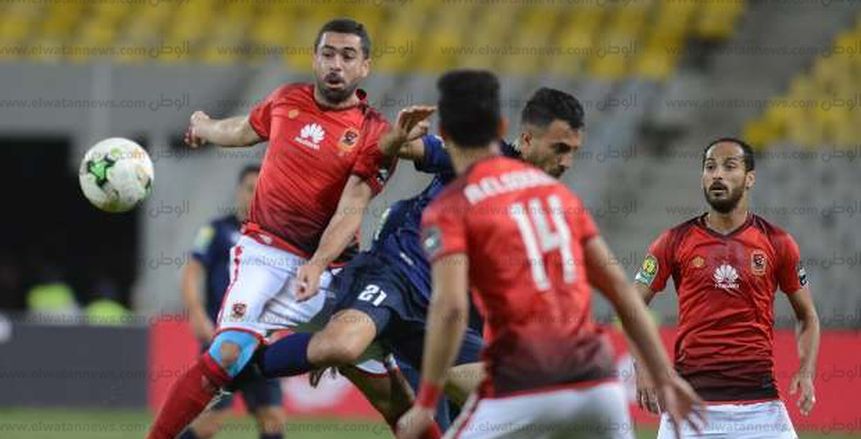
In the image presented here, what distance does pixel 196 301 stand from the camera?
12164mm

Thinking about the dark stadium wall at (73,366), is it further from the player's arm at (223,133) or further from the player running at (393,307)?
the player running at (393,307)

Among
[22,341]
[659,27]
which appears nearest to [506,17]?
[659,27]

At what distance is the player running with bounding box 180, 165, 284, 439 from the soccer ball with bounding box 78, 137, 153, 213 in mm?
2867

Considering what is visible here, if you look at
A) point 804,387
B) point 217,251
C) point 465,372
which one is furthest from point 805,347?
point 217,251

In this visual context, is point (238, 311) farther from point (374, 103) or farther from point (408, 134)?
point (374, 103)

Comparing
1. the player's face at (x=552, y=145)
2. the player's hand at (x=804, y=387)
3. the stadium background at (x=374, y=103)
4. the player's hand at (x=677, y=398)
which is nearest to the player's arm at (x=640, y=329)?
the player's hand at (x=677, y=398)

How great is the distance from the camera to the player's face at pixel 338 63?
28.0 feet

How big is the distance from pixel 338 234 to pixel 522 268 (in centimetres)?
242

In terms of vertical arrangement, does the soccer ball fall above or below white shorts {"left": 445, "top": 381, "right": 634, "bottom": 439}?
above

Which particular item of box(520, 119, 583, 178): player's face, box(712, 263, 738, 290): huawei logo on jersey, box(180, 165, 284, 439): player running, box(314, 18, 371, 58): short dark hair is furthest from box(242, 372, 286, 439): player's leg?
box(520, 119, 583, 178): player's face

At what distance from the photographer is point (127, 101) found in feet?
59.1

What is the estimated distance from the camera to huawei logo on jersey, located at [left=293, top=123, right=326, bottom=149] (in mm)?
8555

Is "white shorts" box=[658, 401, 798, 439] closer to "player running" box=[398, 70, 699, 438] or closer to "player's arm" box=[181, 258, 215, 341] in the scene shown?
"player running" box=[398, 70, 699, 438]

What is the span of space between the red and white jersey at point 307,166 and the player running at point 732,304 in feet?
5.11
